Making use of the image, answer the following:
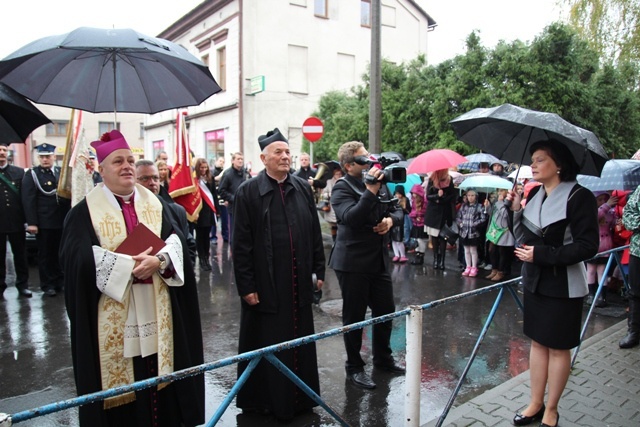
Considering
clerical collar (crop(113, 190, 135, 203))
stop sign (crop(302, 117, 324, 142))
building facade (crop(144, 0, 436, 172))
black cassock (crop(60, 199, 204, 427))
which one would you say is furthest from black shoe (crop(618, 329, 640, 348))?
building facade (crop(144, 0, 436, 172))

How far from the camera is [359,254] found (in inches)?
169

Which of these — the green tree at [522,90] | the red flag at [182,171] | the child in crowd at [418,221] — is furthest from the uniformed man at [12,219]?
the green tree at [522,90]

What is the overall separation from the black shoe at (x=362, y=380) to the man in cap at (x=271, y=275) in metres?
0.57

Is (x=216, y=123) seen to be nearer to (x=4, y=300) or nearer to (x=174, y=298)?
(x=4, y=300)

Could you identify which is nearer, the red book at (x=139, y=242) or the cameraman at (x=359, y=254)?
the red book at (x=139, y=242)

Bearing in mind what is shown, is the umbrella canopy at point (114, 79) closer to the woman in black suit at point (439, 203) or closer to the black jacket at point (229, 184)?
the woman in black suit at point (439, 203)

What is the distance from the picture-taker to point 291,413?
11.9 ft

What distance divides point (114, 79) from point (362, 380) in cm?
306

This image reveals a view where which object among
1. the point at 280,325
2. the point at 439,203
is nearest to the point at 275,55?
the point at 439,203

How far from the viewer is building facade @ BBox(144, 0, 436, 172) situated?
2256 cm

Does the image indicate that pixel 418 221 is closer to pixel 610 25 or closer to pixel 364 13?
pixel 610 25

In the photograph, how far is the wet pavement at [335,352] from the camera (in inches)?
155

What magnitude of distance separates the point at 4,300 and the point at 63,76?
4706 millimetres

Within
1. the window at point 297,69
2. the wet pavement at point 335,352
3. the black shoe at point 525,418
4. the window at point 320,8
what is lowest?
the wet pavement at point 335,352
